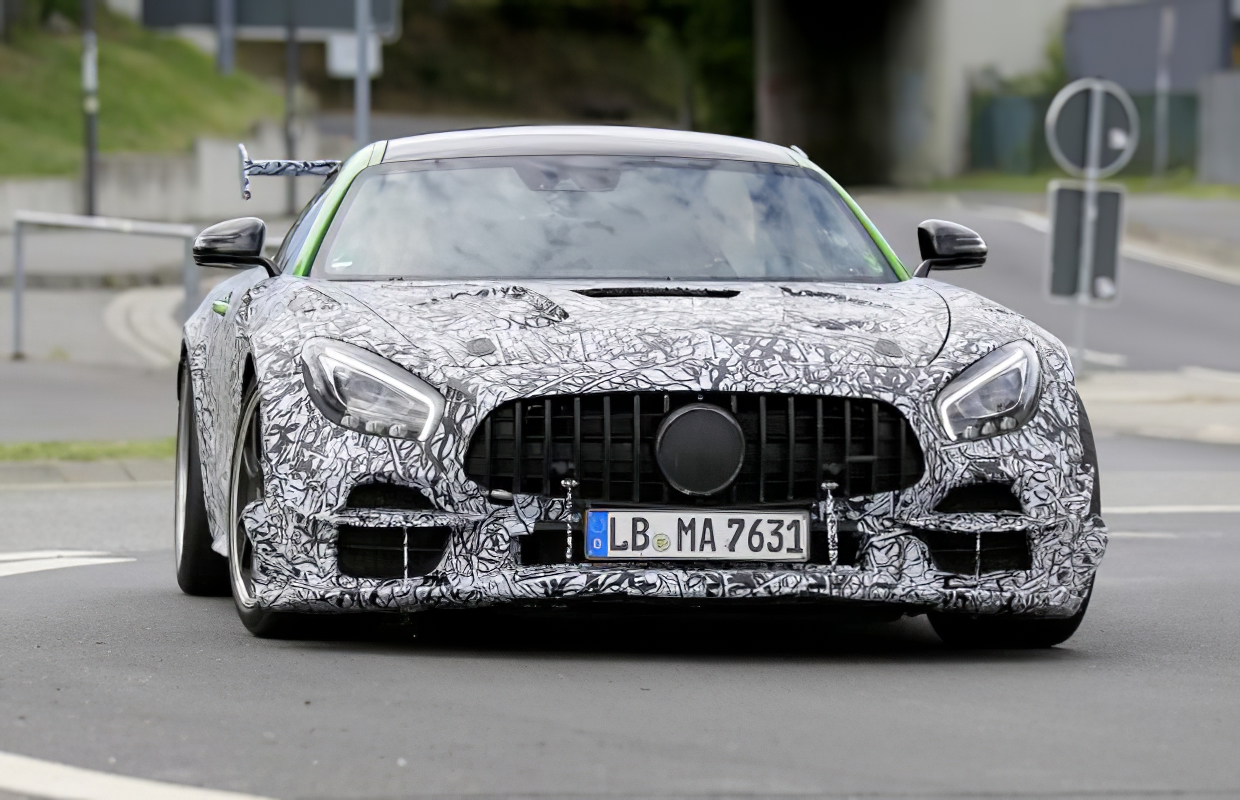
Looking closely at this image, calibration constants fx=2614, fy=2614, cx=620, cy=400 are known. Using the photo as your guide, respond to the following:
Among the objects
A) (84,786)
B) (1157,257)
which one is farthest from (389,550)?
(1157,257)

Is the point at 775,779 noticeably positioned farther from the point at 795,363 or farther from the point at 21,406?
the point at 21,406

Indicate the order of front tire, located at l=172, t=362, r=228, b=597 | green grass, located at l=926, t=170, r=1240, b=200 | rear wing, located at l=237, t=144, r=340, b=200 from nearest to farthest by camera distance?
front tire, located at l=172, t=362, r=228, b=597, rear wing, located at l=237, t=144, r=340, b=200, green grass, located at l=926, t=170, r=1240, b=200

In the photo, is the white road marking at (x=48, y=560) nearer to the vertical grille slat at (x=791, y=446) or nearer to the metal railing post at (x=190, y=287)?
the vertical grille slat at (x=791, y=446)

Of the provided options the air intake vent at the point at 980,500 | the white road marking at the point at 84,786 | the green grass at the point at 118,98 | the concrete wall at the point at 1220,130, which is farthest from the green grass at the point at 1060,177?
the white road marking at the point at 84,786

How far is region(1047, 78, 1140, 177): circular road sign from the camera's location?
20969 millimetres

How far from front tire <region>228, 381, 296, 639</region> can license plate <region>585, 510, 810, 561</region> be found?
0.89 meters

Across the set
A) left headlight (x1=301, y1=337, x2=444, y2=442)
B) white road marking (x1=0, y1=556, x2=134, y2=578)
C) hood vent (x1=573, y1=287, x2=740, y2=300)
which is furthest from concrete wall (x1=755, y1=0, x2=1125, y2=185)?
left headlight (x1=301, y1=337, x2=444, y2=442)

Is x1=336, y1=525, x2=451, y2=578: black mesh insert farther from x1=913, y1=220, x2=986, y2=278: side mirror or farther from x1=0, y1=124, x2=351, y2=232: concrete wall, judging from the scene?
x1=0, y1=124, x2=351, y2=232: concrete wall

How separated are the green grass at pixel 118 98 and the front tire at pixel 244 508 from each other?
34.3 metres

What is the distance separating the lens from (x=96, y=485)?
13023 millimetres

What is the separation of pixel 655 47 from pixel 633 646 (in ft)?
256

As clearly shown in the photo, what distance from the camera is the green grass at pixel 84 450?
13.7 meters

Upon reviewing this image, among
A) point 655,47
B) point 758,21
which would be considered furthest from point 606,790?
point 655,47

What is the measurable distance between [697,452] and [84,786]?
198cm
